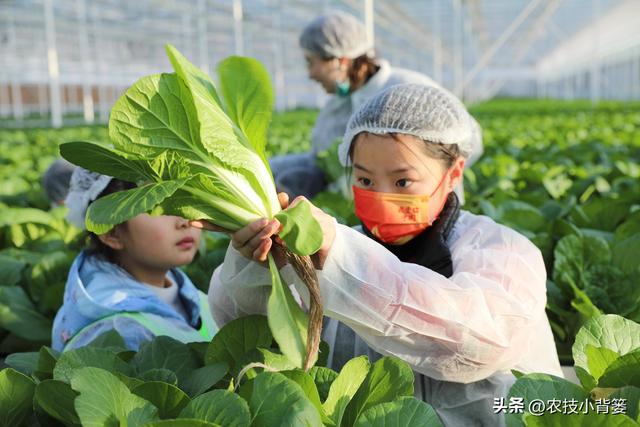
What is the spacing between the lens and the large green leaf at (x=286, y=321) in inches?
56.6

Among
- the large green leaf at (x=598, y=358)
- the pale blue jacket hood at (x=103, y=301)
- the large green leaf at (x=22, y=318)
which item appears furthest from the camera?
the large green leaf at (x=22, y=318)

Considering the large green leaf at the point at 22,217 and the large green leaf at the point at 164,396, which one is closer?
the large green leaf at the point at 164,396

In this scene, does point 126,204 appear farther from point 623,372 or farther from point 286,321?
point 623,372

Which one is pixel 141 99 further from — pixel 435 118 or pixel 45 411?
pixel 435 118

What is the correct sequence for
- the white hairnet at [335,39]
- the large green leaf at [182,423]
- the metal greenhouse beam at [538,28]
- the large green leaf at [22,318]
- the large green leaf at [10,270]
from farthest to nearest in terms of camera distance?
1. the metal greenhouse beam at [538,28]
2. the white hairnet at [335,39]
3. the large green leaf at [10,270]
4. the large green leaf at [22,318]
5. the large green leaf at [182,423]

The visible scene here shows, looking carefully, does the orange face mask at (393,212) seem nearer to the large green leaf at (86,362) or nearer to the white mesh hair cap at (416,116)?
the white mesh hair cap at (416,116)

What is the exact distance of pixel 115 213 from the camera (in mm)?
1306

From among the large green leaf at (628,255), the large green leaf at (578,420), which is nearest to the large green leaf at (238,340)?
the large green leaf at (578,420)

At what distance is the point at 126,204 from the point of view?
132 cm

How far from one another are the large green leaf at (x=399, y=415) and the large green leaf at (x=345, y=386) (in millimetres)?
130

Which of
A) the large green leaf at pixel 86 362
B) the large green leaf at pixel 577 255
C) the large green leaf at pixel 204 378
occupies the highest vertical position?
the large green leaf at pixel 86 362

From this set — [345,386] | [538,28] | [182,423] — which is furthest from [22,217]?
[538,28]

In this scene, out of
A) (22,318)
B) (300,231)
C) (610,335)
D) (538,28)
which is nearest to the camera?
(300,231)

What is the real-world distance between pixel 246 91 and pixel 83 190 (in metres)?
1.38
